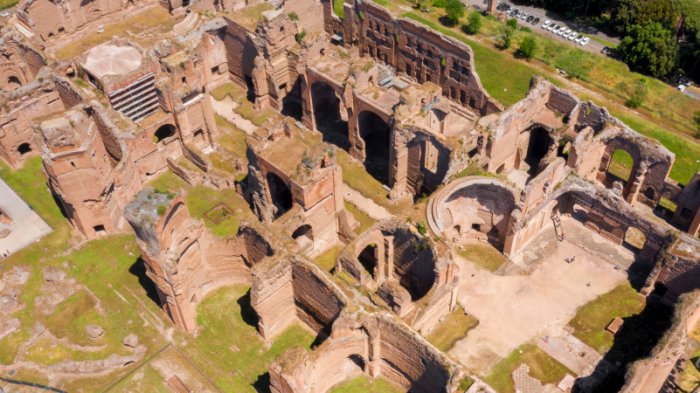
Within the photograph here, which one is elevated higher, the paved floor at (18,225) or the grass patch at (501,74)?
the grass patch at (501,74)

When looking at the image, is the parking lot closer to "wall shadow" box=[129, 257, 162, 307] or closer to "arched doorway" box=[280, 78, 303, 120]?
"arched doorway" box=[280, 78, 303, 120]

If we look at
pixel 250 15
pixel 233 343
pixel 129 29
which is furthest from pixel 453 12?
pixel 233 343

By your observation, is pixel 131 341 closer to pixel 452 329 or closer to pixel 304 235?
pixel 304 235

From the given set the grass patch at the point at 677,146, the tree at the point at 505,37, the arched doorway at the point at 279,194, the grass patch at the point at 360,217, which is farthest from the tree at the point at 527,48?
the arched doorway at the point at 279,194

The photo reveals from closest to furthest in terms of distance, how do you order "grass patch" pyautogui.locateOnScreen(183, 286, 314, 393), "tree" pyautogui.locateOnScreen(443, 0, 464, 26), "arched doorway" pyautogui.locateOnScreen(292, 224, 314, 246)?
"grass patch" pyautogui.locateOnScreen(183, 286, 314, 393) < "arched doorway" pyautogui.locateOnScreen(292, 224, 314, 246) < "tree" pyautogui.locateOnScreen(443, 0, 464, 26)

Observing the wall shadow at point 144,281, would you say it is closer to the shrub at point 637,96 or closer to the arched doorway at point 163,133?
the arched doorway at point 163,133

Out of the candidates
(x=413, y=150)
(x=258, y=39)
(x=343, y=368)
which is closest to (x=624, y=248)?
(x=413, y=150)

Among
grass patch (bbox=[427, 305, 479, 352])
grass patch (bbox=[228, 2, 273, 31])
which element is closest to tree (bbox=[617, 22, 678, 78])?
grass patch (bbox=[228, 2, 273, 31])

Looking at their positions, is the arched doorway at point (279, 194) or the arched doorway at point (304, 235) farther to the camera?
the arched doorway at point (279, 194)
